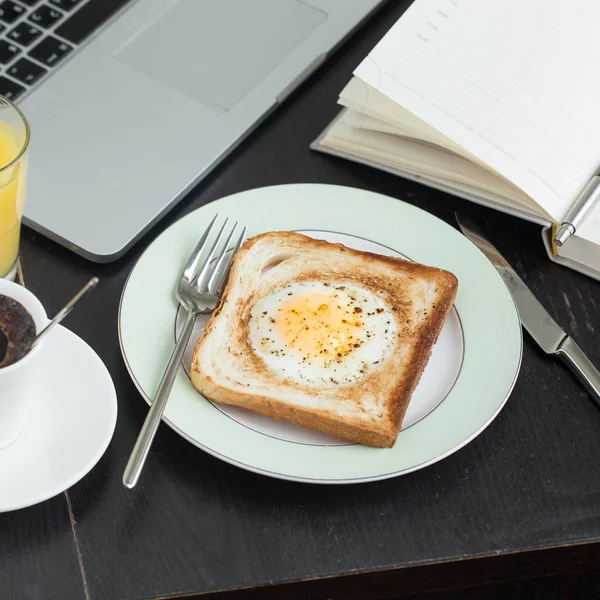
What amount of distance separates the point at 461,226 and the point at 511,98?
0.19 m

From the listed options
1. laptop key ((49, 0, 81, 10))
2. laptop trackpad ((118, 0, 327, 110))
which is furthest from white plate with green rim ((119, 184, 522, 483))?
laptop key ((49, 0, 81, 10))

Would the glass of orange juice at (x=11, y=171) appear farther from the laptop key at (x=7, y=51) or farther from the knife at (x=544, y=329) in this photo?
the knife at (x=544, y=329)

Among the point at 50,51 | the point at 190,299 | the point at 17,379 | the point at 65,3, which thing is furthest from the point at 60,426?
the point at 65,3

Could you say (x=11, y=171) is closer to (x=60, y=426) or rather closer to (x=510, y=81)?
(x=60, y=426)

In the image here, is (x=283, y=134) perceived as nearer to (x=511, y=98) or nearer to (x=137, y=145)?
(x=137, y=145)

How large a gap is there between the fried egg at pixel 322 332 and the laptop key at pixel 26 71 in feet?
1.76

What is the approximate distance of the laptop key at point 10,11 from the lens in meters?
1.31

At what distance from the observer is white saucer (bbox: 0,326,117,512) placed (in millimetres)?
798

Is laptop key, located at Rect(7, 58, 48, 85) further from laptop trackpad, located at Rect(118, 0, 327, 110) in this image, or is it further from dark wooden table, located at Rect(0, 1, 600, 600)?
dark wooden table, located at Rect(0, 1, 600, 600)

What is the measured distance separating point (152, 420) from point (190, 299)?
191 mm

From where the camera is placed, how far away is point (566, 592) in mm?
1184

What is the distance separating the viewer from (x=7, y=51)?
1277mm

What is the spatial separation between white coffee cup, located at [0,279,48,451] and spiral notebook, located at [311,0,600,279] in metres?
0.54

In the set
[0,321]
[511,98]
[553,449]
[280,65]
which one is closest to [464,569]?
[553,449]
